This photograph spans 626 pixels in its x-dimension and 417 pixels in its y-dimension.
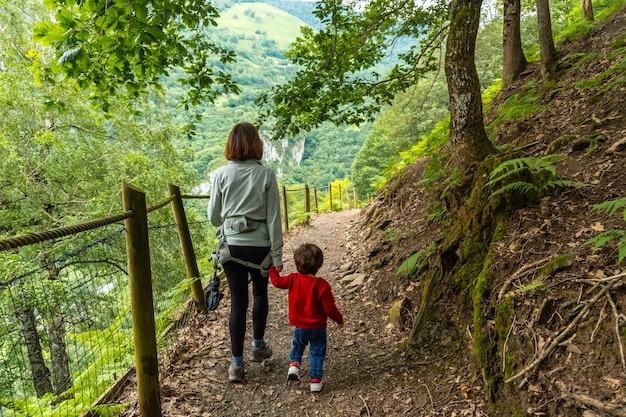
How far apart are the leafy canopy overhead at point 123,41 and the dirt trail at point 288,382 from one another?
282 cm

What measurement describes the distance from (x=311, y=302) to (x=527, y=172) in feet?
7.25

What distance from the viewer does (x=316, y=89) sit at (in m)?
5.09

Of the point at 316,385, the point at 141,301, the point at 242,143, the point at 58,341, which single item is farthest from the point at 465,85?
the point at 58,341

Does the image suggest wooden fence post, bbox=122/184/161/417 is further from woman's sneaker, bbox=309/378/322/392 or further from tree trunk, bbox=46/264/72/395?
woman's sneaker, bbox=309/378/322/392

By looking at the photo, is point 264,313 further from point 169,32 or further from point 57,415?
point 169,32

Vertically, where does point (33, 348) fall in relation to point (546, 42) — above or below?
below

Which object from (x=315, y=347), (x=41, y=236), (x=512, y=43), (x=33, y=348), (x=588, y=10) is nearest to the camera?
(x=41, y=236)

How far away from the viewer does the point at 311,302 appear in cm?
312

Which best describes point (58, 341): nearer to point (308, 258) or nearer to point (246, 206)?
point (246, 206)

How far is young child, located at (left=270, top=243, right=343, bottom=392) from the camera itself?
3121 millimetres

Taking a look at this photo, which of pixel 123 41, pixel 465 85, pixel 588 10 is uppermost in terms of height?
pixel 588 10

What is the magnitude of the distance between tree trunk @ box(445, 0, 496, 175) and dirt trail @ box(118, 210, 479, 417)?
2.07 m

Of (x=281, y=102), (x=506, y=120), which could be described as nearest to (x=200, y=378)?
(x=281, y=102)

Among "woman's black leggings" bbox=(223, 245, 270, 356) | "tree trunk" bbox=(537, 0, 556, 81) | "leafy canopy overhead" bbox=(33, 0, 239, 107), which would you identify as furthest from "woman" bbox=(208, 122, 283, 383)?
→ "tree trunk" bbox=(537, 0, 556, 81)
